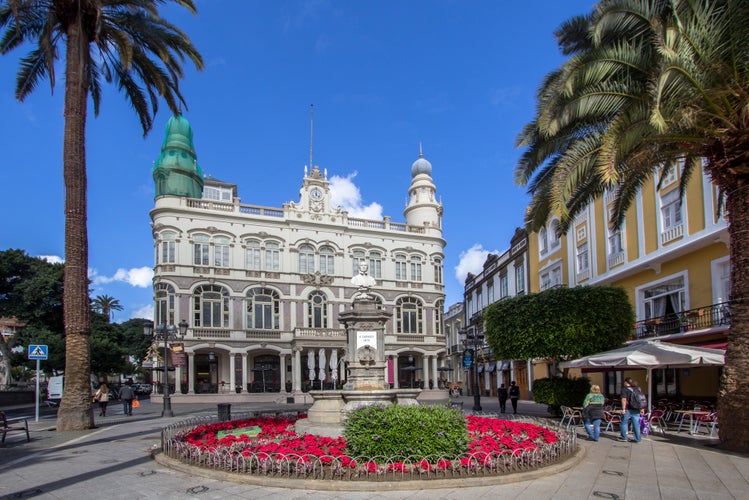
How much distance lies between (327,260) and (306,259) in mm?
1770

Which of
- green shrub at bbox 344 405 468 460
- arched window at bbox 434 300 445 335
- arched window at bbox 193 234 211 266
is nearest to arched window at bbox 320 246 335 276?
arched window at bbox 193 234 211 266

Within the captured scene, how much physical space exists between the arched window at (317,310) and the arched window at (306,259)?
1.93 m

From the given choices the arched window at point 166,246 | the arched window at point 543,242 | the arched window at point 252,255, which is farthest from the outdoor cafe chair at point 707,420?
the arched window at point 166,246

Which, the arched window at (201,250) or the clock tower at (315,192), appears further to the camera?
the clock tower at (315,192)

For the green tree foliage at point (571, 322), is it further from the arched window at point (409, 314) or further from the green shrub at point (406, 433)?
the arched window at point (409, 314)

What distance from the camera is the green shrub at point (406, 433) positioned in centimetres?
887

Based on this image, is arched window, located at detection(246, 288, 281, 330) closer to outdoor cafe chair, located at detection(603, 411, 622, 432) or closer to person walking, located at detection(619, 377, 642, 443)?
outdoor cafe chair, located at detection(603, 411, 622, 432)

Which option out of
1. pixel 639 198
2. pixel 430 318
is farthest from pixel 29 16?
pixel 430 318

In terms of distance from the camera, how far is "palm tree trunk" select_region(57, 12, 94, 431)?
1656 centimetres

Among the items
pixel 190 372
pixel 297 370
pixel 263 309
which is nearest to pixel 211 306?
pixel 263 309

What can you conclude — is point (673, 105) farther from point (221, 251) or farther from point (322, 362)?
point (221, 251)

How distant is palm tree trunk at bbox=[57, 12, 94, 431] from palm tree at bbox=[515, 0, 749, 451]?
14323mm

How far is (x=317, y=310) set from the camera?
42.9m

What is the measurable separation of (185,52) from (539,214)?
45.0 ft
